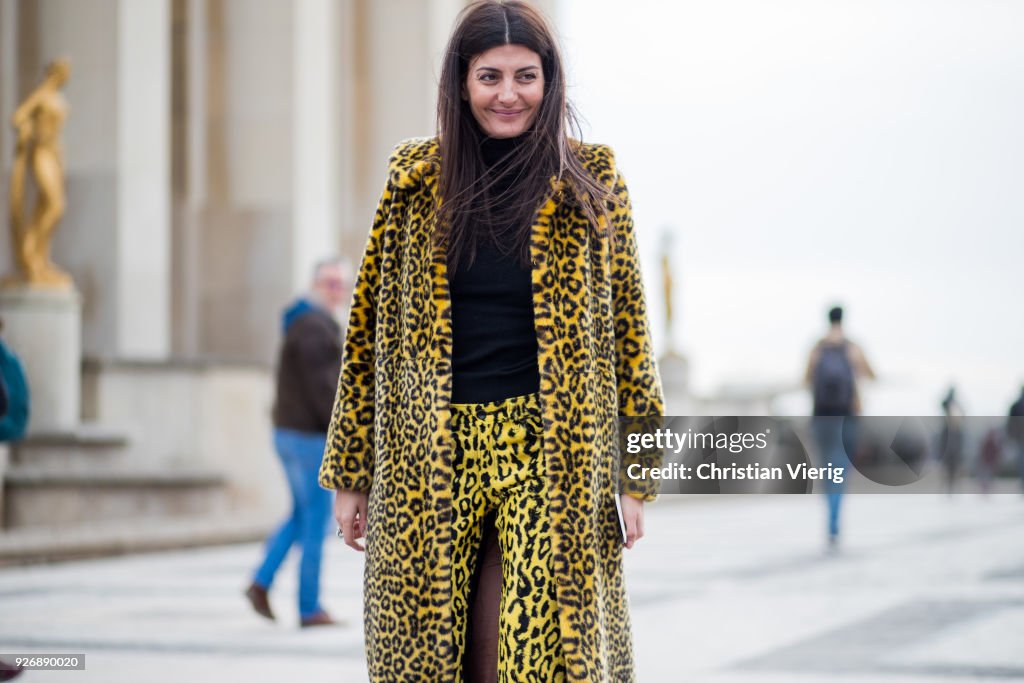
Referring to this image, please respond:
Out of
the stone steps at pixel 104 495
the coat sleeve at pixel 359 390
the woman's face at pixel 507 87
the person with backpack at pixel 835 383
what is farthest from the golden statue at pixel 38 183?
the woman's face at pixel 507 87

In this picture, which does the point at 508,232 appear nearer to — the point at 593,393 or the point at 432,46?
the point at 593,393

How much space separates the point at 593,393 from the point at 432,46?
91.0 feet

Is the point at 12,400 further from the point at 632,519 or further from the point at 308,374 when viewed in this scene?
the point at 632,519

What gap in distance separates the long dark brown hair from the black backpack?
10.8 meters

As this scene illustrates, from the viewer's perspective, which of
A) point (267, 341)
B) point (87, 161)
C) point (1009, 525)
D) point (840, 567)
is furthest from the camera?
point (267, 341)

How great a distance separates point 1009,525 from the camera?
19.4 meters

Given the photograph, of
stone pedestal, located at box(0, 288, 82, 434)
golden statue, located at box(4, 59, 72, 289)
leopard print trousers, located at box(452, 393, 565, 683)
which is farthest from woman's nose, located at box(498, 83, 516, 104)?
golden statue, located at box(4, 59, 72, 289)

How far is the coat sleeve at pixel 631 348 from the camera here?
3.74 meters

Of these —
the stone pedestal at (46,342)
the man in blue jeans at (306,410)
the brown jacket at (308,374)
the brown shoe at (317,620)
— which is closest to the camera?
the brown shoe at (317,620)

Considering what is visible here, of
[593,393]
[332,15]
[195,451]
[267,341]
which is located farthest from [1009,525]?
[593,393]

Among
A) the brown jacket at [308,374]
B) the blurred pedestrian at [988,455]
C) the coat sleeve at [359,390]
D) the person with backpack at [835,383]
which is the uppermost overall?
the coat sleeve at [359,390]

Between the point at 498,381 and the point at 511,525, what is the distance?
0.34 meters

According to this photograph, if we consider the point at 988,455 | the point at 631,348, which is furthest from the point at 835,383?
the point at 988,455

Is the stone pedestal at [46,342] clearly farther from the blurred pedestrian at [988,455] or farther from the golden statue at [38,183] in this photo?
the blurred pedestrian at [988,455]
